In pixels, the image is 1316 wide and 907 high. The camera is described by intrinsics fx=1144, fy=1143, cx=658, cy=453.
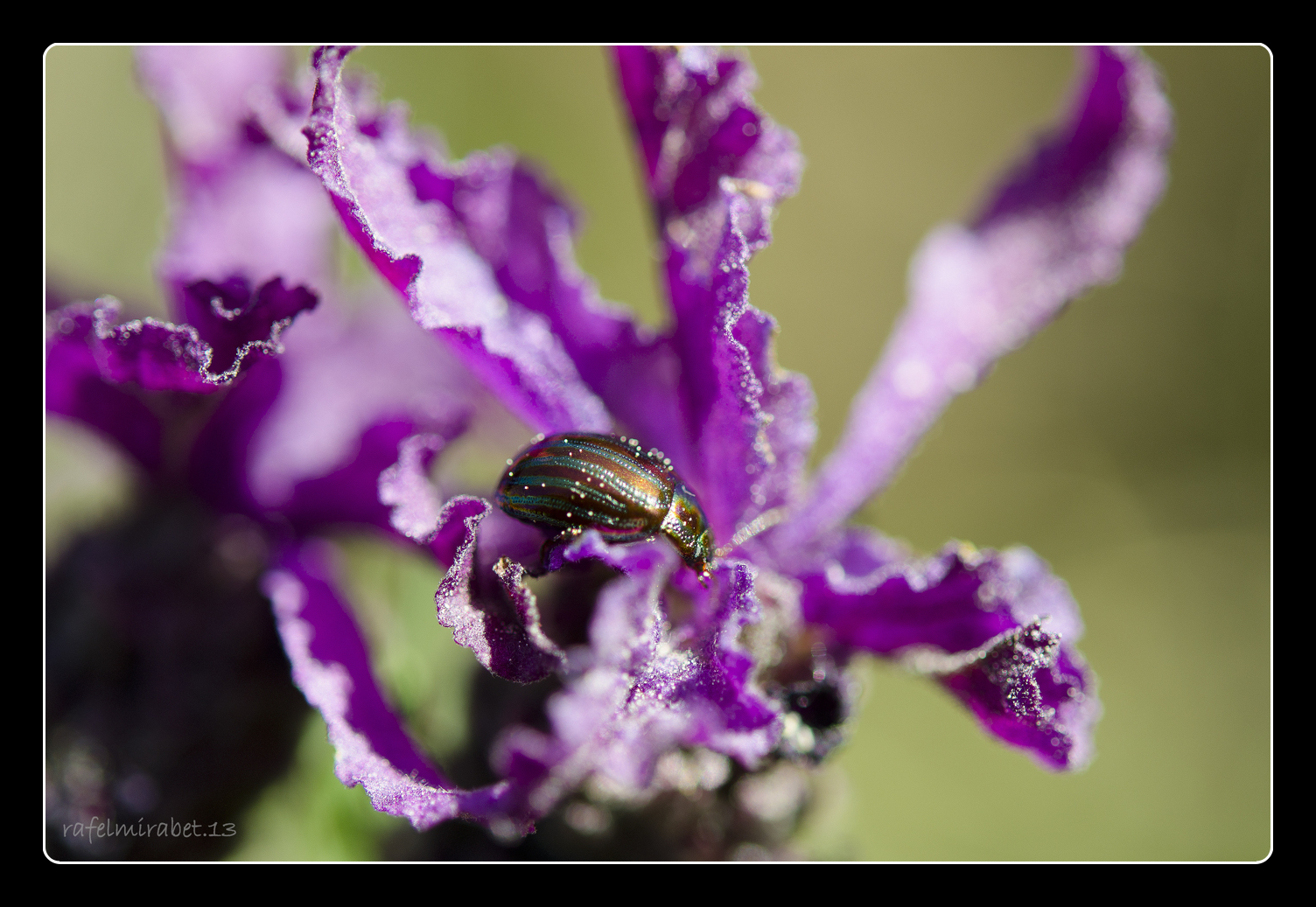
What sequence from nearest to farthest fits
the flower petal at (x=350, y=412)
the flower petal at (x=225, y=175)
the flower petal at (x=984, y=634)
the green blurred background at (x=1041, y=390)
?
the flower petal at (x=984, y=634) < the flower petal at (x=350, y=412) < the flower petal at (x=225, y=175) < the green blurred background at (x=1041, y=390)

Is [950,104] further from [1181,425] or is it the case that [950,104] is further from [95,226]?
[95,226]

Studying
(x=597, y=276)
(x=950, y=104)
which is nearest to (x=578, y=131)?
(x=597, y=276)

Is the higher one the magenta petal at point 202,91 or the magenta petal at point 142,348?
the magenta petal at point 202,91

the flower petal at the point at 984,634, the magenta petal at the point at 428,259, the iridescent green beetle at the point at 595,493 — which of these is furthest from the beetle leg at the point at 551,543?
the flower petal at the point at 984,634

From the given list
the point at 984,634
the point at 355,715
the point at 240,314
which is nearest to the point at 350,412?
the point at 240,314

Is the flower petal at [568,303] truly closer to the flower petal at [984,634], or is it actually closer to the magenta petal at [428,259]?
the magenta petal at [428,259]

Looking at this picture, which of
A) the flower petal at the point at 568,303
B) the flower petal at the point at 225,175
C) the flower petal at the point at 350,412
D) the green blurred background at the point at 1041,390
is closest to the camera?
the flower petal at the point at 568,303

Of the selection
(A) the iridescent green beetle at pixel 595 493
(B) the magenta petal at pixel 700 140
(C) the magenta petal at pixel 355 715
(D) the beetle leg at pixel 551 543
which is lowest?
(C) the magenta petal at pixel 355 715

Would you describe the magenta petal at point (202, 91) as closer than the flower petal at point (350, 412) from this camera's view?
No
